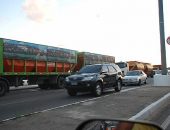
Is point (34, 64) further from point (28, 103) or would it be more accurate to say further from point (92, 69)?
point (28, 103)

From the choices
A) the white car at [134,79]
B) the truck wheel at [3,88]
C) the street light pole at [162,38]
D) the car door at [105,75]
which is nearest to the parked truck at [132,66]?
the white car at [134,79]

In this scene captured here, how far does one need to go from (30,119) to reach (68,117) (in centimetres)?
107

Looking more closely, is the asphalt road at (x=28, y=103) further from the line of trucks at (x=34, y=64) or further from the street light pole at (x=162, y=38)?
the street light pole at (x=162, y=38)

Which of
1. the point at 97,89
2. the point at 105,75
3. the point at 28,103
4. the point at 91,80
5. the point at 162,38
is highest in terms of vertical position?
the point at 162,38

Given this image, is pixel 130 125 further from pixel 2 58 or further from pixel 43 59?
pixel 43 59

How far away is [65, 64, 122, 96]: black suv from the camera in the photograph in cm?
1691

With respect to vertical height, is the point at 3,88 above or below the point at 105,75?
below

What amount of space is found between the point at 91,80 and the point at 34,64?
6.77 meters

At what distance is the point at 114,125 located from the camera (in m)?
2.74

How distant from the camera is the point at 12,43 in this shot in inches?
805

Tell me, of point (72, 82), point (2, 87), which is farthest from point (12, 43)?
point (72, 82)

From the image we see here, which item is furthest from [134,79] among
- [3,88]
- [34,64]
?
[3,88]

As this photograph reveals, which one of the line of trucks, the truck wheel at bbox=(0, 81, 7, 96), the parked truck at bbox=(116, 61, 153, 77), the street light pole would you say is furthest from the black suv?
the parked truck at bbox=(116, 61, 153, 77)

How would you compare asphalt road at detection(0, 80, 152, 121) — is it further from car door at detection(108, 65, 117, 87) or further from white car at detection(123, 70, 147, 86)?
white car at detection(123, 70, 147, 86)
